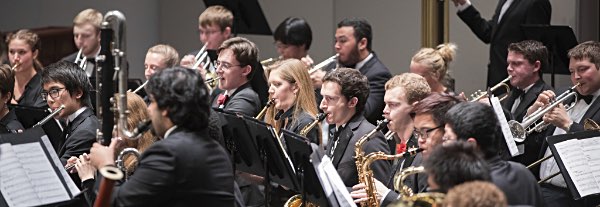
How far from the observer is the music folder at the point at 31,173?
4707 millimetres

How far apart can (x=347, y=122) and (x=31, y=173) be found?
67.7 inches

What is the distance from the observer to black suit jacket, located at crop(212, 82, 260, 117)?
21.9ft

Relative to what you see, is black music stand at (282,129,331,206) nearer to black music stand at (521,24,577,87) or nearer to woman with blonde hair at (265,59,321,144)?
woman with blonde hair at (265,59,321,144)

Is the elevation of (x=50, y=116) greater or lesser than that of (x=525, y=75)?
greater

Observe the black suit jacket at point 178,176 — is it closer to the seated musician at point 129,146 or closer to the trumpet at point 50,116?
the seated musician at point 129,146

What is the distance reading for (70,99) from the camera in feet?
19.7

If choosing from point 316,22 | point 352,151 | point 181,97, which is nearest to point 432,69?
point 352,151

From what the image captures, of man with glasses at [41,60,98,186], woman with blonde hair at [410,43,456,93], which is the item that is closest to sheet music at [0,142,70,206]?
man with glasses at [41,60,98,186]

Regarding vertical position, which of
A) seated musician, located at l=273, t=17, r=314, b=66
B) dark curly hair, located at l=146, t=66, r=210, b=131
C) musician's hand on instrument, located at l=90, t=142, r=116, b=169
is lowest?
seated musician, located at l=273, t=17, r=314, b=66

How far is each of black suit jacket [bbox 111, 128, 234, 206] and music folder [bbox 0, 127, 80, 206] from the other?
0.77 metres

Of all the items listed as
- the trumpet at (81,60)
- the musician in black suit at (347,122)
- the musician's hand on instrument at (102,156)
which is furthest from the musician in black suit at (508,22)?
the musician's hand on instrument at (102,156)

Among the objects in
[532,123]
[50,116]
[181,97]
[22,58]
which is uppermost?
[181,97]

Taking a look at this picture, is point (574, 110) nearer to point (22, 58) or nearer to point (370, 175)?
point (370, 175)

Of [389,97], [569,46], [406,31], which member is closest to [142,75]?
[406,31]
